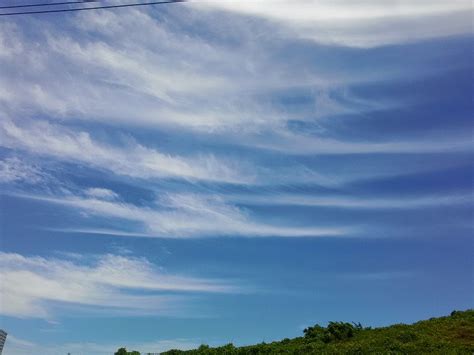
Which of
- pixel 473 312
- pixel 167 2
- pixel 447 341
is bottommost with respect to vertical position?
pixel 447 341

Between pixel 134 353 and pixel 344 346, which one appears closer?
pixel 344 346

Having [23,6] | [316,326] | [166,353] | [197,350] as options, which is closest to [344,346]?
[316,326]

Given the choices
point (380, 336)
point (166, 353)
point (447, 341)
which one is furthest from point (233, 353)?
point (447, 341)

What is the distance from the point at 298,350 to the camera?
32312mm

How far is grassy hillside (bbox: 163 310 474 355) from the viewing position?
29.3 metres

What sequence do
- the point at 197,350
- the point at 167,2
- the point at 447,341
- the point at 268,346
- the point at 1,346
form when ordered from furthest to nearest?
the point at 1,346 → the point at 197,350 → the point at 268,346 → the point at 447,341 → the point at 167,2

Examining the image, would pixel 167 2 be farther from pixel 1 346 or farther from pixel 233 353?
pixel 1 346

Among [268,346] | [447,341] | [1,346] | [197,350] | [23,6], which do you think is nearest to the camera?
[23,6]

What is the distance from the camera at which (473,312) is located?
38.0m

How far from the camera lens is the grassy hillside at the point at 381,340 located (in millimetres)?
29297

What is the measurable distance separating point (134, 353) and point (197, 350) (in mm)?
5051

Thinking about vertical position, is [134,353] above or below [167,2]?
below

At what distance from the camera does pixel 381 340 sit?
31219 millimetres

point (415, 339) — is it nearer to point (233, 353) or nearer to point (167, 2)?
point (233, 353)
